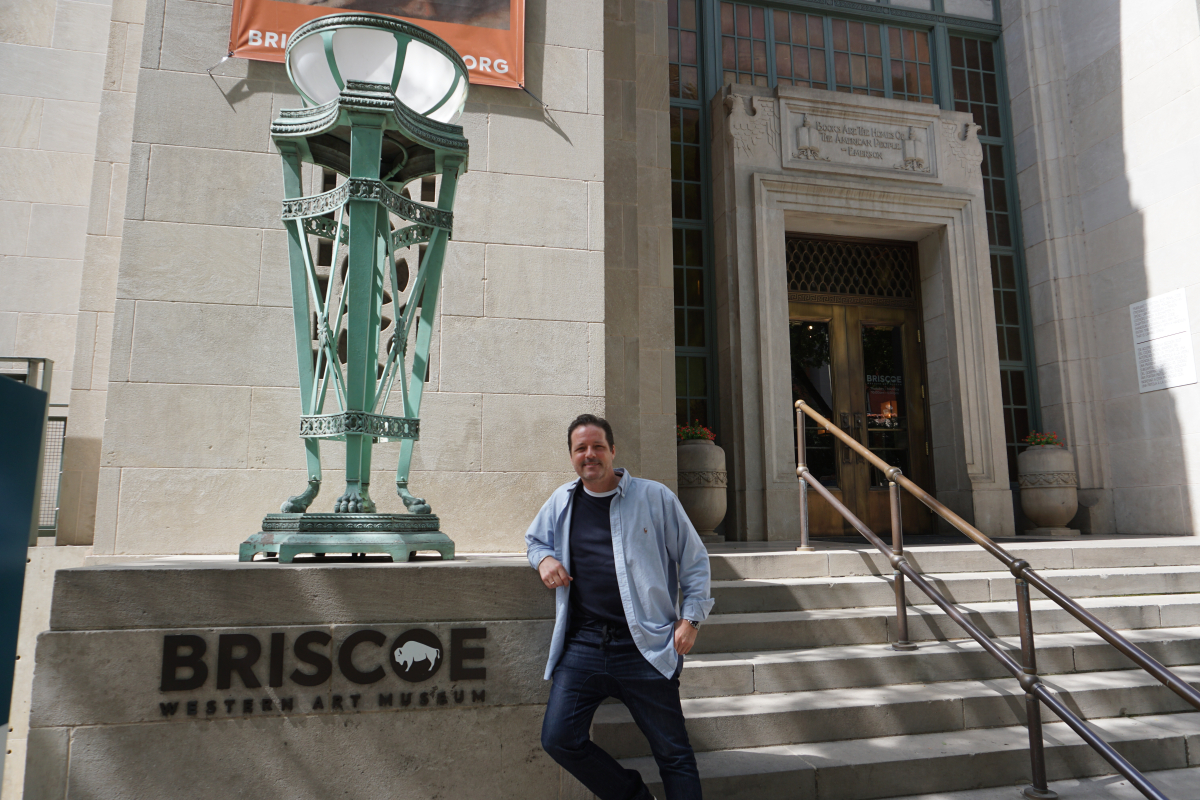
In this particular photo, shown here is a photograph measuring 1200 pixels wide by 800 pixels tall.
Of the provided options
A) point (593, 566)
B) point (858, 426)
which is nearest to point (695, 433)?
point (858, 426)

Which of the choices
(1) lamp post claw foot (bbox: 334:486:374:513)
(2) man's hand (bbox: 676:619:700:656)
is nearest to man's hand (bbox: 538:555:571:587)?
(2) man's hand (bbox: 676:619:700:656)

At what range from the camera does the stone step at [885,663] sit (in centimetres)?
435

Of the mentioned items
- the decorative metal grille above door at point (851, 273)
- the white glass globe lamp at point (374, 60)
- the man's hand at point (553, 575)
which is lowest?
the man's hand at point (553, 575)

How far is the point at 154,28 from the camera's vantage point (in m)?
5.74

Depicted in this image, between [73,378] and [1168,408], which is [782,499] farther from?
[73,378]

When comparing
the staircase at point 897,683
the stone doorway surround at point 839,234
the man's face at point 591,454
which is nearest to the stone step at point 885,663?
the staircase at point 897,683

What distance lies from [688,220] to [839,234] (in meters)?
2.12

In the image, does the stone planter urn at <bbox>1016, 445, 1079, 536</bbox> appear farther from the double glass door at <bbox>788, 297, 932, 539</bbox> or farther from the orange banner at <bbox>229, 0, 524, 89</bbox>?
the orange banner at <bbox>229, 0, 524, 89</bbox>

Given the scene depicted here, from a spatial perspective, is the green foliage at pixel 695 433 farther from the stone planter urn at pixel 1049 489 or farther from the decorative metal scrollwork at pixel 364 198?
the decorative metal scrollwork at pixel 364 198

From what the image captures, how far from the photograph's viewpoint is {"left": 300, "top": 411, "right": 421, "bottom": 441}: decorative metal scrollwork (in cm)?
319

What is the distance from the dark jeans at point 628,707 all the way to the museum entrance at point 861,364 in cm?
729

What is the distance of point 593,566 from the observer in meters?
3.07

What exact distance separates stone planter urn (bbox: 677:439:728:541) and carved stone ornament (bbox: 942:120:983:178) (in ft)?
17.7

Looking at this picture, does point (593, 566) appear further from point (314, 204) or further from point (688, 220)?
point (688, 220)
